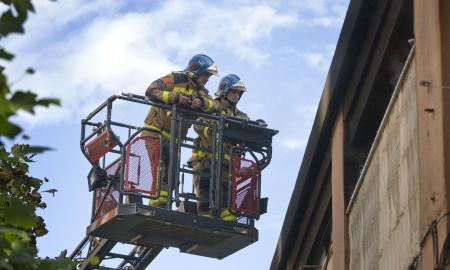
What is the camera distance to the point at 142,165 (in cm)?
1532

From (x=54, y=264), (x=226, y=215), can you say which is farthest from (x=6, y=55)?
(x=226, y=215)

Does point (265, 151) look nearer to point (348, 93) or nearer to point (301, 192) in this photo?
point (301, 192)

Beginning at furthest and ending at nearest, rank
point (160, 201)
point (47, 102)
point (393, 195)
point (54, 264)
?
1. point (160, 201)
2. point (393, 195)
3. point (54, 264)
4. point (47, 102)

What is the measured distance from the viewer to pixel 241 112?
678 inches

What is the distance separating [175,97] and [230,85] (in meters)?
1.59

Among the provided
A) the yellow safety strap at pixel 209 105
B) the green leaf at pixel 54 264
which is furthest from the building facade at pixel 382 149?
the green leaf at pixel 54 264

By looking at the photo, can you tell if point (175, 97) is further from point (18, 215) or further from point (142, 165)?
point (18, 215)

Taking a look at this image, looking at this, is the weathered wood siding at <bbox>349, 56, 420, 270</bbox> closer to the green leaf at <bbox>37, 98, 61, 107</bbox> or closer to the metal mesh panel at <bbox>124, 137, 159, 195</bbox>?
the metal mesh panel at <bbox>124, 137, 159, 195</bbox>

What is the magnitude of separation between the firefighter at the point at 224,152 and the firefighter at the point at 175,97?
0.31 metres

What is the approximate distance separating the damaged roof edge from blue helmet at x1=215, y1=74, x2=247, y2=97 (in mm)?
2256

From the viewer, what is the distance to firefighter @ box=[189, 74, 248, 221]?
52.5 ft

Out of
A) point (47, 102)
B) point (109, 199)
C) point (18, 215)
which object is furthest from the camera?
point (109, 199)

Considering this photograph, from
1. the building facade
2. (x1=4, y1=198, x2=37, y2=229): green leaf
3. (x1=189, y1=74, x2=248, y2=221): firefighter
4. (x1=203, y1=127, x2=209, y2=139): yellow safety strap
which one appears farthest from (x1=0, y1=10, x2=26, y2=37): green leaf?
(x1=203, y1=127, x2=209, y2=139): yellow safety strap

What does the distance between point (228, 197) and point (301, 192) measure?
1.49m
